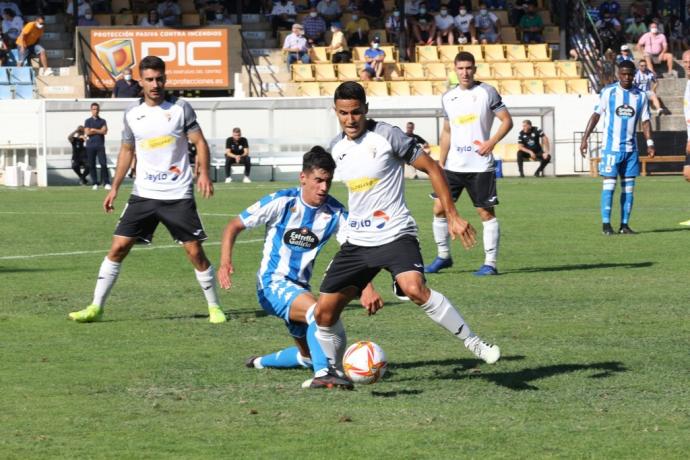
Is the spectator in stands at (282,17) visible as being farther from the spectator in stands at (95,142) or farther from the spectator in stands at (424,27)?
the spectator in stands at (95,142)

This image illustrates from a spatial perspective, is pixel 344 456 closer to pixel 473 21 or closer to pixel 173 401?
pixel 173 401

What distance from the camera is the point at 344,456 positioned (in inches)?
252

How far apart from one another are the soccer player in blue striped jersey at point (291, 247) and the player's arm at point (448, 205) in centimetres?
79

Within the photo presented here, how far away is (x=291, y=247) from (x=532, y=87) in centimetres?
3360

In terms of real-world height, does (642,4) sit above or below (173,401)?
above

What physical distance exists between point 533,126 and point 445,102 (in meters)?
24.9

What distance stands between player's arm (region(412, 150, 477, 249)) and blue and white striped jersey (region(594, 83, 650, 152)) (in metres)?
11.6

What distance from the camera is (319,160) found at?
8.47 meters

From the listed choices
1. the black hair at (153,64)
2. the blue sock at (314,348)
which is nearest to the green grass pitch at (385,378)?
the blue sock at (314,348)

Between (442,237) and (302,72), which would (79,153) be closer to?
(302,72)

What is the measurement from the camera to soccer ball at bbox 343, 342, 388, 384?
8133 mm

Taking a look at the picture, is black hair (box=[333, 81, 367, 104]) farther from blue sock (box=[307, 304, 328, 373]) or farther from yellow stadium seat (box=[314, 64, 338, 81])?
yellow stadium seat (box=[314, 64, 338, 81])

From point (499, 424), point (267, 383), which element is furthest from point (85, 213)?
point (499, 424)

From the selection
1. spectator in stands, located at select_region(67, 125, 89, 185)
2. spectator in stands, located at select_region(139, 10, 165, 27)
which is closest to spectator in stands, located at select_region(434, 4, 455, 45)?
spectator in stands, located at select_region(139, 10, 165, 27)
